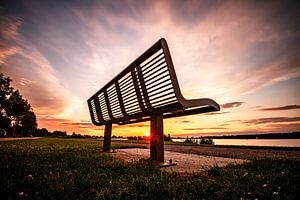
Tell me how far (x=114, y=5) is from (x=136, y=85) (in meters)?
4.31

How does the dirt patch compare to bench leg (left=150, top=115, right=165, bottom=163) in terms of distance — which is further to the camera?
bench leg (left=150, top=115, right=165, bottom=163)

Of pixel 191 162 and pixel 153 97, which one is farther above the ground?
pixel 153 97

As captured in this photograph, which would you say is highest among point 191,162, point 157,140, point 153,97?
point 153,97

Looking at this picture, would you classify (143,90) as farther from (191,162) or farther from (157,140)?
(191,162)

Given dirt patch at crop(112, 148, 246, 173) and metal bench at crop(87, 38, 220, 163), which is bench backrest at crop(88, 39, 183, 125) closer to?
metal bench at crop(87, 38, 220, 163)

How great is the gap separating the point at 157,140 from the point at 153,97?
928 mm

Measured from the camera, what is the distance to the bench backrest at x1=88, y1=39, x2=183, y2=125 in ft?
11.2

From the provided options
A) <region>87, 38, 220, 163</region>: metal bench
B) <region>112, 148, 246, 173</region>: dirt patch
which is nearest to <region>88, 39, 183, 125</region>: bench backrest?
<region>87, 38, 220, 163</region>: metal bench

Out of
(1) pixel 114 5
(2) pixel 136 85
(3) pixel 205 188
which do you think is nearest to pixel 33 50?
(1) pixel 114 5

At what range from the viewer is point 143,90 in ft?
13.9

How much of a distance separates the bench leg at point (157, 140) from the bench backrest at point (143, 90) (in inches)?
10.3

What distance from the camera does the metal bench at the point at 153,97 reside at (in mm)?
3422

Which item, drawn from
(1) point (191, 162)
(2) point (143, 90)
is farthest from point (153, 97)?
(1) point (191, 162)

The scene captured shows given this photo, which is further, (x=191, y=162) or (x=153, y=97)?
(x=191, y=162)
